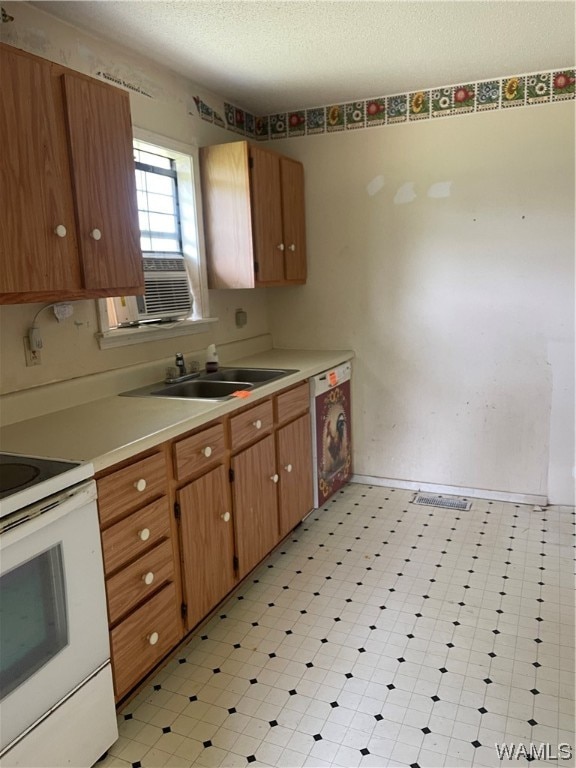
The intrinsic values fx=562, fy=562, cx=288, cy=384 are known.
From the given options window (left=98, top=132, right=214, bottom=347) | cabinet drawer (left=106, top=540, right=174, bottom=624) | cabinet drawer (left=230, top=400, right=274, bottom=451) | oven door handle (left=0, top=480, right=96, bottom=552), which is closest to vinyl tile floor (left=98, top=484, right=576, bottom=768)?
cabinet drawer (left=106, top=540, right=174, bottom=624)

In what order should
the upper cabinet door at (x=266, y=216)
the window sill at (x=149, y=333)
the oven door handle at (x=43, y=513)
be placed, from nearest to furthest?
Result: the oven door handle at (x=43, y=513) < the window sill at (x=149, y=333) < the upper cabinet door at (x=266, y=216)

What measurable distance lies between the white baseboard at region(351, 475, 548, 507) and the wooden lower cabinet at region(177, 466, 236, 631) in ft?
→ 5.47

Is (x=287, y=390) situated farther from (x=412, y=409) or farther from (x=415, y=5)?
(x=415, y=5)

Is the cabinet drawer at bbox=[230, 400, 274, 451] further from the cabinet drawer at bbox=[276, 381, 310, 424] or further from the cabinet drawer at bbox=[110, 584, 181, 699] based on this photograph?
the cabinet drawer at bbox=[110, 584, 181, 699]

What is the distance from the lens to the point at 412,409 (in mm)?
3695

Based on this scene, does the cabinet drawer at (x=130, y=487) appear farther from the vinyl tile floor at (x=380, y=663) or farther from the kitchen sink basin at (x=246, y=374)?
the kitchen sink basin at (x=246, y=374)

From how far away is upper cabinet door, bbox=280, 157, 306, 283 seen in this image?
347 centimetres

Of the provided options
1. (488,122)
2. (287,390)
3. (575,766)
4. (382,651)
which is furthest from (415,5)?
(575,766)

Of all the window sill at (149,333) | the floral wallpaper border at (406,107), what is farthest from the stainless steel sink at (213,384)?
the floral wallpaper border at (406,107)

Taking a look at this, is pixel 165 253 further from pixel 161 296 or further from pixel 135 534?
pixel 135 534

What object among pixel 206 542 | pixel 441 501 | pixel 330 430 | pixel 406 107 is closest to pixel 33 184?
pixel 206 542

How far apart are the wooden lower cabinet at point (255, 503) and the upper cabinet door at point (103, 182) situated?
0.93 m

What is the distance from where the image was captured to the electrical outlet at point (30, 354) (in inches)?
84.9

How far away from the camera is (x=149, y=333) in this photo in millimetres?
2816
